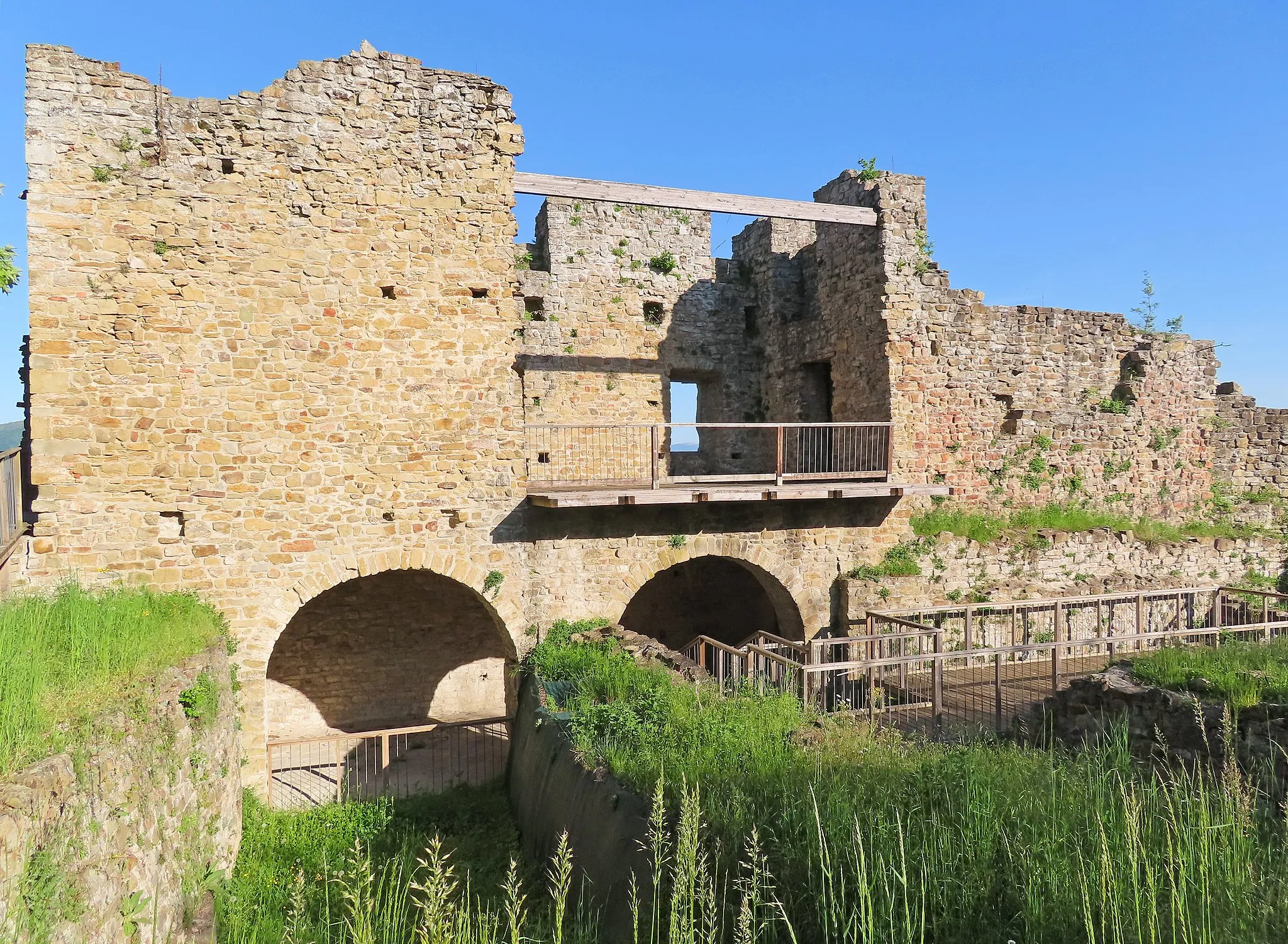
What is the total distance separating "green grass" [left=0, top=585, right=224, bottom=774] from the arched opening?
25.9 ft

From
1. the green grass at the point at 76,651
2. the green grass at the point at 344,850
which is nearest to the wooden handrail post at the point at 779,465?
the green grass at the point at 344,850

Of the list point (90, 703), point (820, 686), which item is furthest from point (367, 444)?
point (820, 686)

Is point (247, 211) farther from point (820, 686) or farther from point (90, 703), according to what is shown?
point (820, 686)

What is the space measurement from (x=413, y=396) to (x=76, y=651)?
15.3ft

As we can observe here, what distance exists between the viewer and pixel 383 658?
1266 centimetres

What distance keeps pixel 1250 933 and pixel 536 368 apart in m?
12.3

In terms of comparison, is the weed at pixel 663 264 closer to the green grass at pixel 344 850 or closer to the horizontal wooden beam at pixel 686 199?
the horizontal wooden beam at pixel 686 199

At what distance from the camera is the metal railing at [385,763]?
9375 mm

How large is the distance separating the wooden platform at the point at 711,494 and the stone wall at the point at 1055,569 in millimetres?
1375

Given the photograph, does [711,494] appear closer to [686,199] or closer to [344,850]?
[686,199]

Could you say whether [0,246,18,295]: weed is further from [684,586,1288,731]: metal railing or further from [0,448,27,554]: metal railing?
[684,586,1288,731]: metal railing

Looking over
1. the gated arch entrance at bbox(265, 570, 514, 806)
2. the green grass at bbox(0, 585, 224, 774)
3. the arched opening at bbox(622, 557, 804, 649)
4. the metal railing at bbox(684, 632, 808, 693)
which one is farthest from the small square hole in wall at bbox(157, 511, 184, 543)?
the arched opening at bbox(622, 557, 804, 649)

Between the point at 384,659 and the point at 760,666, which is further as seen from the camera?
the point at 384,659

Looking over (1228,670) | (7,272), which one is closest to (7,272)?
(7,272)
